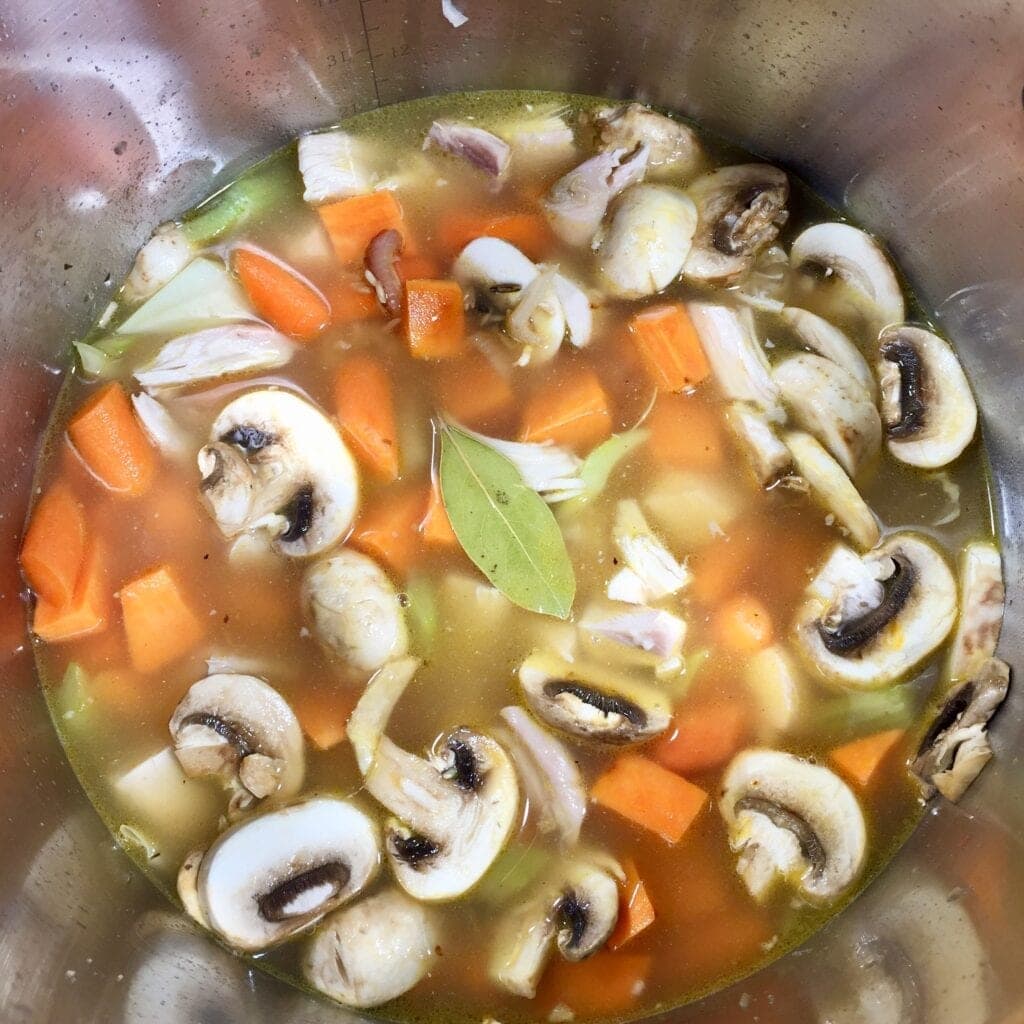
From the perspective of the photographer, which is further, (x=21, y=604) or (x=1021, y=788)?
(x=21, y=604)

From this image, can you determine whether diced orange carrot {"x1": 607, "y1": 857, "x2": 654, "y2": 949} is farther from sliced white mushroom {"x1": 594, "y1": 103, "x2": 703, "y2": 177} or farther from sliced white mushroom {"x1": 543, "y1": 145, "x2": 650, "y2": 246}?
sliced white mushroom {"x1": 594, "y1": 103, "x2": 703, "y2": 177}

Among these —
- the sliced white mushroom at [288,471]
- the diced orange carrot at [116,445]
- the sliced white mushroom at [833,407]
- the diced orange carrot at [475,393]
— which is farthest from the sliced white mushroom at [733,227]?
the diced orange carrot at [116,445]

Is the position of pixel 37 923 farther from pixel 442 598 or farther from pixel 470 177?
pixel 470 177

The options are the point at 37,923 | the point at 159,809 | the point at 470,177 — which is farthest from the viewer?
the point at 470,177

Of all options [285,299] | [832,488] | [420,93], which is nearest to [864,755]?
[832,488]

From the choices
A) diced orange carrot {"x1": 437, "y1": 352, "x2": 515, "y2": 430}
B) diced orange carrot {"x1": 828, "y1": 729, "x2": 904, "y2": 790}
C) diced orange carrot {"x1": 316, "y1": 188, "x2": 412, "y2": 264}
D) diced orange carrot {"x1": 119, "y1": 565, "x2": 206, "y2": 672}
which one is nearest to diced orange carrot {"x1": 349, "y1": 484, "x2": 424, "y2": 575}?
diced orange carrot {"x1": 437, "y1": 352, "x2": 515, "y2": 430}

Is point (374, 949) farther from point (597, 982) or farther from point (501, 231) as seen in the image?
point (501, 231)

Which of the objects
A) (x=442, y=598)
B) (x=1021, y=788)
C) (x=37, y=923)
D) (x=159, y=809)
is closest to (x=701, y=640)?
(x=442, y=598)
